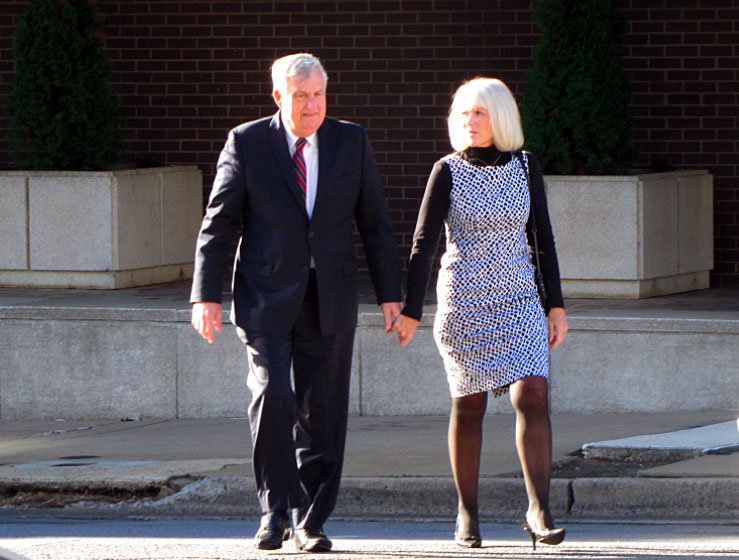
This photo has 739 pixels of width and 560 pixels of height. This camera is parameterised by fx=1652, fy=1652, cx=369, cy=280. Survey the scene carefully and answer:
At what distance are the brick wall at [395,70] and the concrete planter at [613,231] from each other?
1.01 metres

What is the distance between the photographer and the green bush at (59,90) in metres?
11.1

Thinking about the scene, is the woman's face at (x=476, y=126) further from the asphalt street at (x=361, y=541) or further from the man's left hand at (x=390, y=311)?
the asphalt street at (x=361, y=541)

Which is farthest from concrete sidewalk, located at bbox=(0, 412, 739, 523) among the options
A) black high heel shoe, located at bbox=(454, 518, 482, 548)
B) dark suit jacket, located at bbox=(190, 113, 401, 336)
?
dark suit jacket, located at bbox=(190, 113, 401, 336)

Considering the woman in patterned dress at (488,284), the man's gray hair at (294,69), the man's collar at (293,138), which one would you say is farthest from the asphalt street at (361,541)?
the man's gray hair at (294,69)

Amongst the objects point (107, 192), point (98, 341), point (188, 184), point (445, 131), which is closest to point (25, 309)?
point (98, 341)

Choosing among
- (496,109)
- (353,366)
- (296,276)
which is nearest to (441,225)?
(496,109)

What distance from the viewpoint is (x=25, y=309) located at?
33.0ft

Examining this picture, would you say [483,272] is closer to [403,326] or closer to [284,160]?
[403,326]

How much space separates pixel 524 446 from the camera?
580 centimetres

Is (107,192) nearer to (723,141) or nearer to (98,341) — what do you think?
(98,341)

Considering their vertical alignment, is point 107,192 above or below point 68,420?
above

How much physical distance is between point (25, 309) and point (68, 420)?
0.74 metres

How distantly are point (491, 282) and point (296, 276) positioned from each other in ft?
2.26

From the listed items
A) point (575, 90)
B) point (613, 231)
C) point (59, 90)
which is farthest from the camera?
point (59, 90)
